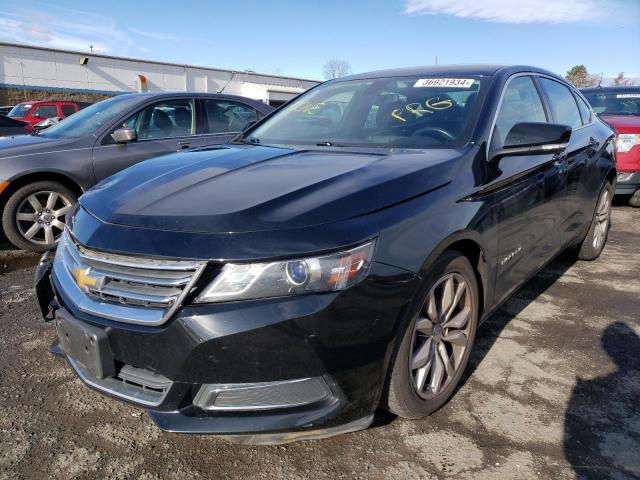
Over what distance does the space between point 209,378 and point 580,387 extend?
197cm

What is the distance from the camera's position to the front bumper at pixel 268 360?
164 cm

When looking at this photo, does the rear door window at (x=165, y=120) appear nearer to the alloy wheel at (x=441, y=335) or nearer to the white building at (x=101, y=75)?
the alloy wheel at (x=441, y=335)

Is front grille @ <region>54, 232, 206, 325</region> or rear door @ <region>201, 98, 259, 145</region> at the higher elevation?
rear door @ <region>201, 98, 259, 145</region>

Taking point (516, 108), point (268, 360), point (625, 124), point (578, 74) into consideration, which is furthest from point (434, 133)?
point (578, 74)

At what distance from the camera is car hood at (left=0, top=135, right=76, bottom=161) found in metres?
4.73

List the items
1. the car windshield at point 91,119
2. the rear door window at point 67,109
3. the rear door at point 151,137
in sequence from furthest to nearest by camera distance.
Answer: the rear door window at point 67,109 < the car windshield at point 91,119 < the rear door at point 151,137

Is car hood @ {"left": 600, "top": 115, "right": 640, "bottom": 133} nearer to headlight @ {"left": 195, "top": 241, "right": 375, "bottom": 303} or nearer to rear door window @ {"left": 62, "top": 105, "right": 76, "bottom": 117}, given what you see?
headlight @ {"left": 195, "top": 241, "right": 375, "bottom": 303}

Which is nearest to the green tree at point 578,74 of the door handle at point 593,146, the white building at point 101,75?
the white building at point 101,75

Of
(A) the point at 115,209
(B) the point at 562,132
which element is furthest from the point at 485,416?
(A) the point at 115,209

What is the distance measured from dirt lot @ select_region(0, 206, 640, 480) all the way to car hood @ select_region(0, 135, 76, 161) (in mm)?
2245

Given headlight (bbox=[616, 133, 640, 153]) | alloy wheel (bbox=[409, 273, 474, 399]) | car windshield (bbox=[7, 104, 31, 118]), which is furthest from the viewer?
car windshield (bbox=[7, 104, 31, 118])

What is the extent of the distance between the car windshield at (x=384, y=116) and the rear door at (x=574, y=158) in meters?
1.04

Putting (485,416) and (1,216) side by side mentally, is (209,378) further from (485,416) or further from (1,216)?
(1,216)

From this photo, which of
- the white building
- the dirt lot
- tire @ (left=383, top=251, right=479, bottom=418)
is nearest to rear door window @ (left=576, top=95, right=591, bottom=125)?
the dirt lot
